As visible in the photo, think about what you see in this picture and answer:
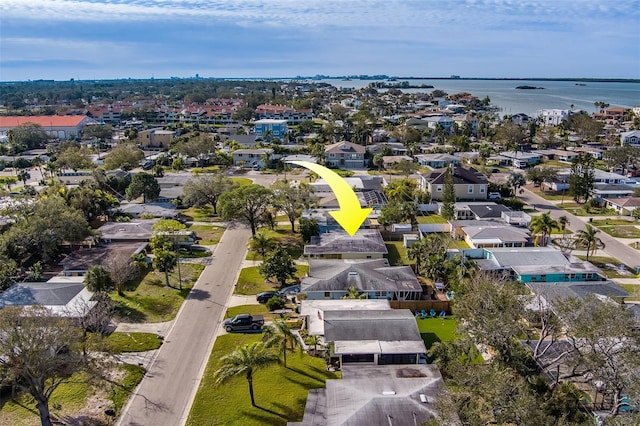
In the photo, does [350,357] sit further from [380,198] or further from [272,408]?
[380,198]

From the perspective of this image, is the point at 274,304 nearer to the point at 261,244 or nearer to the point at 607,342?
the point at 261,244

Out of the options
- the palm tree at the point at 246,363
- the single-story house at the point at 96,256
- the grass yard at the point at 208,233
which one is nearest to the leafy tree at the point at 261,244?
the grass yard at the point at 208,233

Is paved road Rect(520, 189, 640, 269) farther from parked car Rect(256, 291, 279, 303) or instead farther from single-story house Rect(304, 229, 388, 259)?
parked car Rect(256, 291, 279, 303)

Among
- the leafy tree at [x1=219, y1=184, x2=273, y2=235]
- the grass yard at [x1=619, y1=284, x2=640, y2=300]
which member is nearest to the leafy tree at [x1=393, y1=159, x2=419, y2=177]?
the leafy tree at [x1=219, y1=184, x2=273, y2=235]

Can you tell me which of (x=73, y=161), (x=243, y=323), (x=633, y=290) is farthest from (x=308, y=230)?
(x=73, y=161)

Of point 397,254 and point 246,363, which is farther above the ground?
point 246,363

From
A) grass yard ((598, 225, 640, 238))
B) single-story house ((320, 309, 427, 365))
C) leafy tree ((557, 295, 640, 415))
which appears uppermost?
leafy tree ((557, 295, 640, 415))
